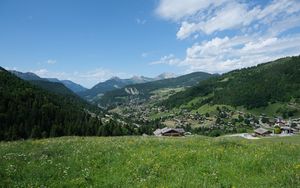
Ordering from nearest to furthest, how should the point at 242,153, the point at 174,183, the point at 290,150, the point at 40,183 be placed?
the point at 174,183, the point at 40,183, the point at 242,153, the point at 290,150

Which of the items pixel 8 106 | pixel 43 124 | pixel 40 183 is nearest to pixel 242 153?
pixel 40 183

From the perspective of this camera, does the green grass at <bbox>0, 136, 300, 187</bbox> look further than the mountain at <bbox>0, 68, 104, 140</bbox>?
No

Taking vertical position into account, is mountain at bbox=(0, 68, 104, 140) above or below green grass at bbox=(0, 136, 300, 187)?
below

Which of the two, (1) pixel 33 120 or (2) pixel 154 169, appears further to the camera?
(1) pixel 33 120

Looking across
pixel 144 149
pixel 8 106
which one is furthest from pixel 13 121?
pixel 144 149

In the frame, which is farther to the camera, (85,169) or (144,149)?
(144,149)

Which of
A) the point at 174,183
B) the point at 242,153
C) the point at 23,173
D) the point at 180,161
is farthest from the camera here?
the point at 242,153

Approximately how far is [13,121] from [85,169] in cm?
16320

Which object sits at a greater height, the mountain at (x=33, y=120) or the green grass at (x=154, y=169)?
the green grass at (x=154, y=169)

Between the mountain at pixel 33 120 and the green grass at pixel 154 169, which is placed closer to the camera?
the green grass at pixel 154 169

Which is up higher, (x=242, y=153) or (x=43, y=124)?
(x=242, y=153)

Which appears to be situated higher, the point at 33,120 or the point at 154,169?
the point at 154,169

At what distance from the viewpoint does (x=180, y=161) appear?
706 inches

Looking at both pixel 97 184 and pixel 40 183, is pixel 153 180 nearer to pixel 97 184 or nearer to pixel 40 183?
pixel 97 184
